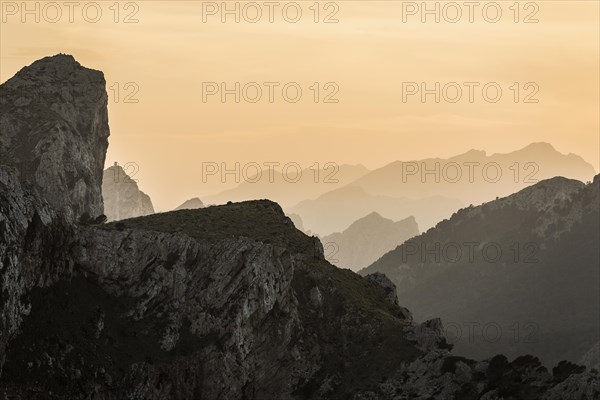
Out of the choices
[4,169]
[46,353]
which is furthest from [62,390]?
[4,169]

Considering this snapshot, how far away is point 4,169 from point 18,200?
6.15 meters

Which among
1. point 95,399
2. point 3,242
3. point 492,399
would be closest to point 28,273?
point 3,242

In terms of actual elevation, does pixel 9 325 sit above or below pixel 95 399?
above

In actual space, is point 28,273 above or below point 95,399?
above

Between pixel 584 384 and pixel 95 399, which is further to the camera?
pixel 95 399

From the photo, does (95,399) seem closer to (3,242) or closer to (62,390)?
(62,390)

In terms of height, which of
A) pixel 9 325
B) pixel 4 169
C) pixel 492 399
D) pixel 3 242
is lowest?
pixel 492 399

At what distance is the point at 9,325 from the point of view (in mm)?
188750

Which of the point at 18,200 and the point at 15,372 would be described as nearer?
the point at 15,372

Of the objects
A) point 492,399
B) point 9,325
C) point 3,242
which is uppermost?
point 3,242

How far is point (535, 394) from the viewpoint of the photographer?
194 metres

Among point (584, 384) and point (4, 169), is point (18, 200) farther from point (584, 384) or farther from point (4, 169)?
point (584, 384)

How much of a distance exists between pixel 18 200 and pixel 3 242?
36.9 ft

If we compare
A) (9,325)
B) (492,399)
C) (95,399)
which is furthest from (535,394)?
(9,325)
